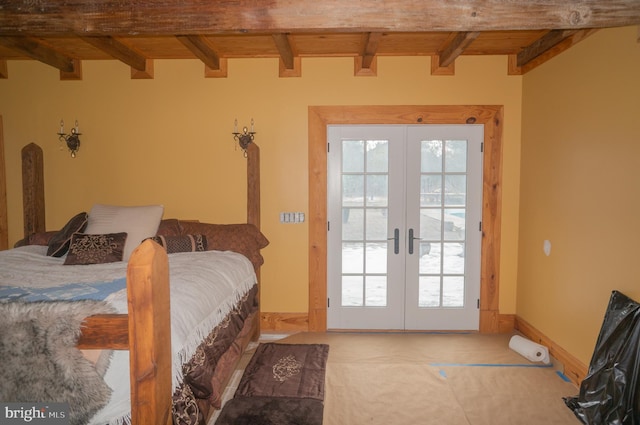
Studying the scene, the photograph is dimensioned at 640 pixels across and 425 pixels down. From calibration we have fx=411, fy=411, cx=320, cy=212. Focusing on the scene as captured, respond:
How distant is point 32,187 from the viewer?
12.3 ft

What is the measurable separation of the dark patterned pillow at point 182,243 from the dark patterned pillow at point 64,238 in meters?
0.66

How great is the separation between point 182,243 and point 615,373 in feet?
9.60

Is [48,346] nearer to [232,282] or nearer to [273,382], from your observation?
[232,282]

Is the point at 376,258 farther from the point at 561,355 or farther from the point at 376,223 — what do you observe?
the point at 561,355

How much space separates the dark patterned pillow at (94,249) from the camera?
9.41 ft

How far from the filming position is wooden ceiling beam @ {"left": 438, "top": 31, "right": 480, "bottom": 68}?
9.51 feet

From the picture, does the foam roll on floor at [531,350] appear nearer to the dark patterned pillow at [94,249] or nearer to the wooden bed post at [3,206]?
the dark patterned pillow at [94,249]

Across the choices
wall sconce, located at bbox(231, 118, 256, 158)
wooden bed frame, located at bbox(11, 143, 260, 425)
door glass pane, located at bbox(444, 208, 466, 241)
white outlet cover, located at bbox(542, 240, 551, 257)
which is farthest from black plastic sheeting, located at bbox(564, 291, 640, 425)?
wall sconce, located at bbox(231, 118, 256, 158)

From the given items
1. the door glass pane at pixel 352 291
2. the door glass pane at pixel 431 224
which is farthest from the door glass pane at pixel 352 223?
the door glass pane at pixel 431 224

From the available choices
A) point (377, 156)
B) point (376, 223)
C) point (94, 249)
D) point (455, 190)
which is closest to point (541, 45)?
point (455, 190)

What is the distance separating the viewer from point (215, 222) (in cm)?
389

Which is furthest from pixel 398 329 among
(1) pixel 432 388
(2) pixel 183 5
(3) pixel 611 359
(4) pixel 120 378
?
(2) pixel 183 5

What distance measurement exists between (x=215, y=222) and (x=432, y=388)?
7.67 feet

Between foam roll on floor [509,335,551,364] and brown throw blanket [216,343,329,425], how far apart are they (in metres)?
1.55
